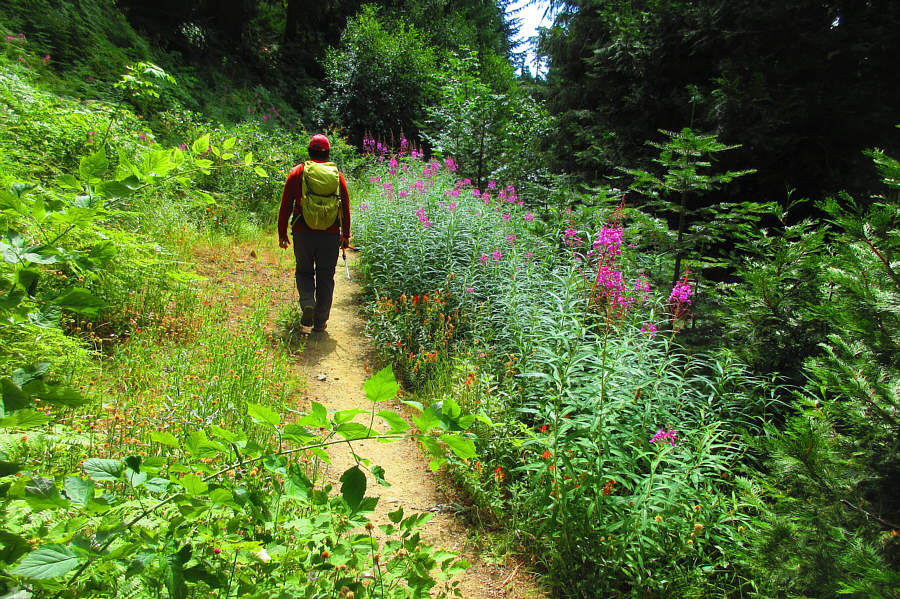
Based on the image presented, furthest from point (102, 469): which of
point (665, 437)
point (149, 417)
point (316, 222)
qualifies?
point (316, 222)

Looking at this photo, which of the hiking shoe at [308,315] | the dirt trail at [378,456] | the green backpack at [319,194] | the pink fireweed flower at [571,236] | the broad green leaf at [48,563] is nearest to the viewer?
the broad green leaf at [48,563]

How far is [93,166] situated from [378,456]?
10.0 feet

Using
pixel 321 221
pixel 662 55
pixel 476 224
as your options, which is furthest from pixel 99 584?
pixel 662 55

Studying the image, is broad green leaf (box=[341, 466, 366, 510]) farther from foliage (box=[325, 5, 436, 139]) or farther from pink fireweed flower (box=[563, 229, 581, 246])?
foliage (box=[325, 5, 436, 139])

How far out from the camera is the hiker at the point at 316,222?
4910 millimetres

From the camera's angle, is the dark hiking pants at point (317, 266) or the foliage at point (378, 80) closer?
the dark hiking pants at point (317, 266)

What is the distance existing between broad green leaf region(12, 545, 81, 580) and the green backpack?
436cm

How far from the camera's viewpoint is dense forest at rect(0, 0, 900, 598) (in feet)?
4.16

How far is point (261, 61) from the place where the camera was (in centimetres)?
1691

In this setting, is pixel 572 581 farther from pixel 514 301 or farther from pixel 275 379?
pixel 275 379

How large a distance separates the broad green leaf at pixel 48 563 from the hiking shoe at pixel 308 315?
178 inches

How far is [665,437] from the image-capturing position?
2646mm

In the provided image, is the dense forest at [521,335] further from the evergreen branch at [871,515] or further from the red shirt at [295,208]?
the red shirt at [295,208]

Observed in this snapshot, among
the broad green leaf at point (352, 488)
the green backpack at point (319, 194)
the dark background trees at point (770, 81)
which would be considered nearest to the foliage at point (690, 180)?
the dark background trees at point (770, 81)
